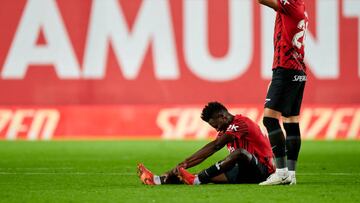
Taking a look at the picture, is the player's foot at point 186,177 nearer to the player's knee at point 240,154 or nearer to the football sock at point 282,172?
the player's knee at point 240,154

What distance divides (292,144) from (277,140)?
0.24m

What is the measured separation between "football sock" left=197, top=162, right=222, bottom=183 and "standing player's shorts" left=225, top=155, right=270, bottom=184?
0.23 metres

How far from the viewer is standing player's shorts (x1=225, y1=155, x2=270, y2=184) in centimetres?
1043

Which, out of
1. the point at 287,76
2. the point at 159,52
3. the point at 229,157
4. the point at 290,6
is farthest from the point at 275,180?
the point at 159,52

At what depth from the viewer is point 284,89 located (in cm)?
1067

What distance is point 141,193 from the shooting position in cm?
962

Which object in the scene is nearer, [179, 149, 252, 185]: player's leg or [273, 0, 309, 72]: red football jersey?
[179, 149, 252, 185]: player's leg

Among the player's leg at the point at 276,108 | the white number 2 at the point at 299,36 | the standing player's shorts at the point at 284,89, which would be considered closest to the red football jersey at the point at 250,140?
the player's leg at the point at 276,108

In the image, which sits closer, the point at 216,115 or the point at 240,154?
the point at 240,154

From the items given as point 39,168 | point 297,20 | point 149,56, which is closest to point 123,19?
point 149,56

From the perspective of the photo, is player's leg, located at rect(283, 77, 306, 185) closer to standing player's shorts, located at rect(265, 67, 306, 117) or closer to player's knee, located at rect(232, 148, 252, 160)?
standing player's shorts, located at rect(265, 67, 306, 117)

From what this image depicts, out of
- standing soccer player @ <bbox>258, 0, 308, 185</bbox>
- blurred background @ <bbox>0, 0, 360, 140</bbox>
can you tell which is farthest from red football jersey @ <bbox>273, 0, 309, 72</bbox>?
blurred background @ <bbox>0, 0, 360, 140</bbox>

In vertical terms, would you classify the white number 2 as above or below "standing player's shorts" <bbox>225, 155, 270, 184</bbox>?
above

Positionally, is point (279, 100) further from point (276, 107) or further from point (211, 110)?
point (211, 110)
